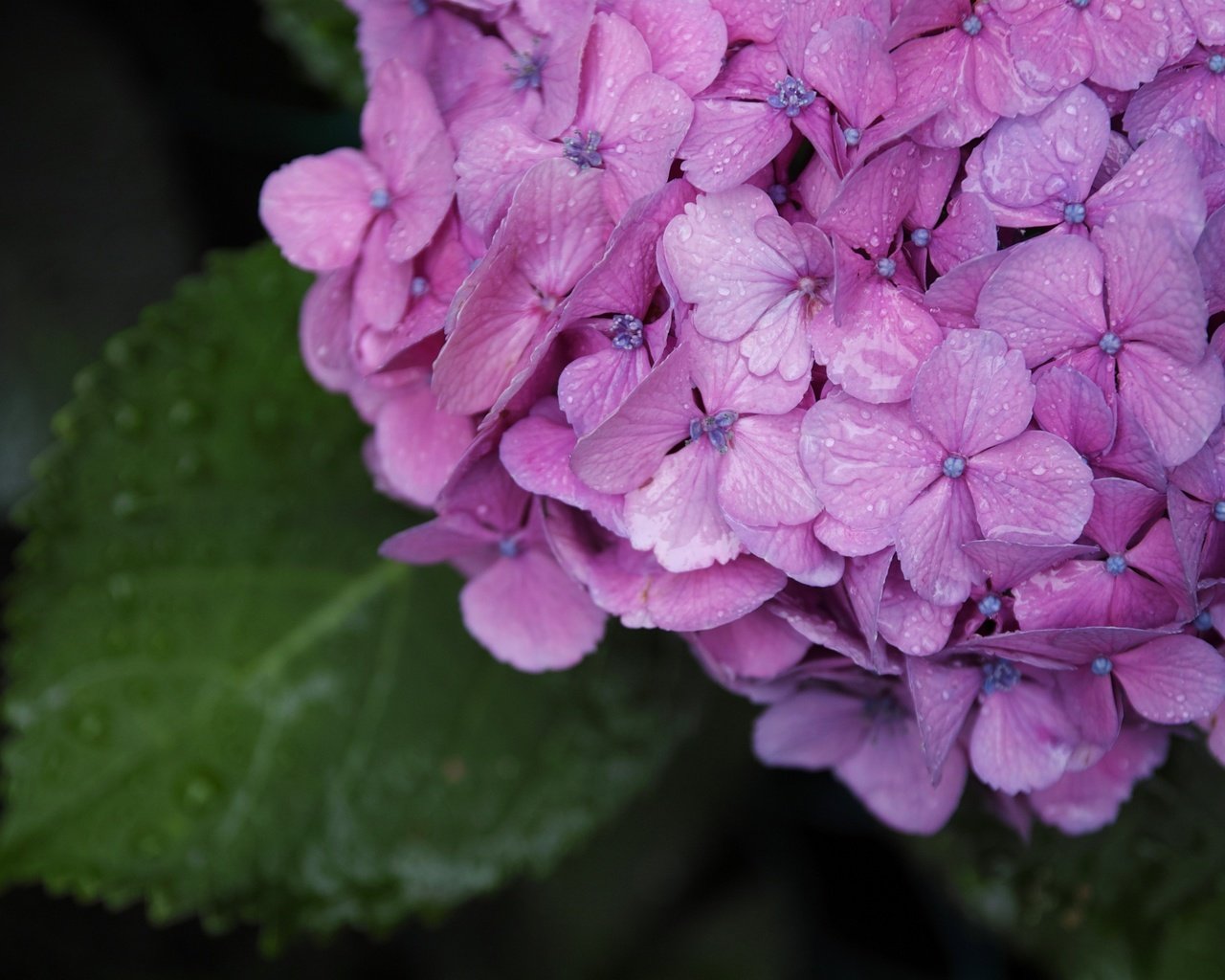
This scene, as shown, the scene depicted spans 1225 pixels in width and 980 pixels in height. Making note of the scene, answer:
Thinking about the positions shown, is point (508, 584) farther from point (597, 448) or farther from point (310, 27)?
point (310, 27)

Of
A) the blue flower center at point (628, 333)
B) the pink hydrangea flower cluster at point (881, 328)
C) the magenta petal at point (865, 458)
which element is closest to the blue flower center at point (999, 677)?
the pink hydrangea flower cluster at point (881, 328)

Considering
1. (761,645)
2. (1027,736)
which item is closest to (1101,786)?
(1027,736)

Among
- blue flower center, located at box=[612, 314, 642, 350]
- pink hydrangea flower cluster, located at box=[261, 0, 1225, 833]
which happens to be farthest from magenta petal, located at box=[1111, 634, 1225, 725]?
blue flower center, located at box=[612, 314, 642, 350]

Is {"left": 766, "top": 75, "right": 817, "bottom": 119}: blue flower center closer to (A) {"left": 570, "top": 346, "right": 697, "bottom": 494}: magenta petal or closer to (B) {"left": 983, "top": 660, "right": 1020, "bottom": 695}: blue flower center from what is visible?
(A) {"left": 570, "top": 346, "right": 697, "bottom": 494}: magenta petal

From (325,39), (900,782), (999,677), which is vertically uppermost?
(325,39)

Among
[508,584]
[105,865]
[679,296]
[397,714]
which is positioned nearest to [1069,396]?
[679,296]

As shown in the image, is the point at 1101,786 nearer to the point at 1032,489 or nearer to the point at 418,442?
the point at 1032,489
